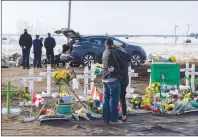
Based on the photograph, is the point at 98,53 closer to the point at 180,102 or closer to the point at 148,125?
the point at 180,102

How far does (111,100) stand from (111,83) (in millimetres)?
352

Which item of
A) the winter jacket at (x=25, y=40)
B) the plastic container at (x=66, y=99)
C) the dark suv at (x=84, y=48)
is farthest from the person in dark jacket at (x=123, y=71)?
→ the winter jacket at (x=25, y=40)

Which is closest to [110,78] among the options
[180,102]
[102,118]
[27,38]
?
[102,118]

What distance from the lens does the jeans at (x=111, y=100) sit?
918cm

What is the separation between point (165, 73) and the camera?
1135 centimetres

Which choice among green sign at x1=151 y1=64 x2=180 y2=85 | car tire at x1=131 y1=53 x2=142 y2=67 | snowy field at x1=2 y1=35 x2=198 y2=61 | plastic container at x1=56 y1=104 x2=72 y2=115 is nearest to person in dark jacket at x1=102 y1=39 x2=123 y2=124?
plastic container at x1=56 y1=104 x2=72 y2=115

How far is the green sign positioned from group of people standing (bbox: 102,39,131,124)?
2132 millimetres

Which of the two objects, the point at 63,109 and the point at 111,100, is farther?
the point at 63,109

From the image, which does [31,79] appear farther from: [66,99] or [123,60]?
[123,60]

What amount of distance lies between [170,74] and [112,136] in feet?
12.3

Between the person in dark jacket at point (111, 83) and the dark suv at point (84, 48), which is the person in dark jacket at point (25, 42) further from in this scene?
the person in dark jacket at point (111, 83)

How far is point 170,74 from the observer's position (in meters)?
11.4

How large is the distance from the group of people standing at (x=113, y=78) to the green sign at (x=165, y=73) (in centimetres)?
213

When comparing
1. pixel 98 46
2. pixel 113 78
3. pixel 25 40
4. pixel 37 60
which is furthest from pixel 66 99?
pixel 37 60
